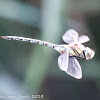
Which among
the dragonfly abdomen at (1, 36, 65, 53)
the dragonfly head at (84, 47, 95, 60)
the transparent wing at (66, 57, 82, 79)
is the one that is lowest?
the transparent wing at (66, 57, 82, 79)

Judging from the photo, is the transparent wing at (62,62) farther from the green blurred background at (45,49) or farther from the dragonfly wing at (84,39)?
the dragonfly wing at (84,39)

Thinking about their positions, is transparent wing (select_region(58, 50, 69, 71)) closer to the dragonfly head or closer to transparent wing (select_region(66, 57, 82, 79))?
transparent wing (select_region(66, 57, 82, 79))

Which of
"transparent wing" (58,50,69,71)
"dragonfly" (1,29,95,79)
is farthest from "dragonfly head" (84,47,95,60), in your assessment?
"transparent wing" (58,50,69,71)

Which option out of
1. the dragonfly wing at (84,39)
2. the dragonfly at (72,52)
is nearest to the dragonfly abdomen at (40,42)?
the dragonfly at (72,52)

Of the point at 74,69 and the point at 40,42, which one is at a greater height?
the point at 40,42

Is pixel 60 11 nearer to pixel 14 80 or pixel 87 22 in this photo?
pixel 87 22

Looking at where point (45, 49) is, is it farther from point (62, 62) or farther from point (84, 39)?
point (84, 39)

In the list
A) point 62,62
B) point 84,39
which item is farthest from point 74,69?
point 84,39
